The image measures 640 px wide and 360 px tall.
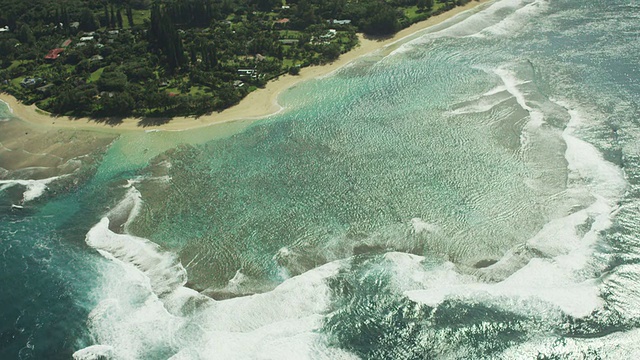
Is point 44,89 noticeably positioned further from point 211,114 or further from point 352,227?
point 352,227

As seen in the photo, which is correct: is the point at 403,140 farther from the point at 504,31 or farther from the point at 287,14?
the point at 287,14

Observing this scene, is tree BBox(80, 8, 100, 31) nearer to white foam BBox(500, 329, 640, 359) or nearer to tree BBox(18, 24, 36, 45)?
tree BBox(18, 24, 36, 45)

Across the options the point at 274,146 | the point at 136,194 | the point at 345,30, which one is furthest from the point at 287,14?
the point at 136,194

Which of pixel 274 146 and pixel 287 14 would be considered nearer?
pixel 274 146

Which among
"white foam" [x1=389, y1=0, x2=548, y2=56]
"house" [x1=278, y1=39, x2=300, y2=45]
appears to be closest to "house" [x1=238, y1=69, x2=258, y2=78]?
"house" [x1=278, y1=39, x2=300, y2=45]

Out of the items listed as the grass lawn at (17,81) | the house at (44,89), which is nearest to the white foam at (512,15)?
the house at (44,89)

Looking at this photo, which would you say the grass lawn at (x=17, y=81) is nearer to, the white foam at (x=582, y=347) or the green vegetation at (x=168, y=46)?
the green vegetation at (x=168, y=46)
